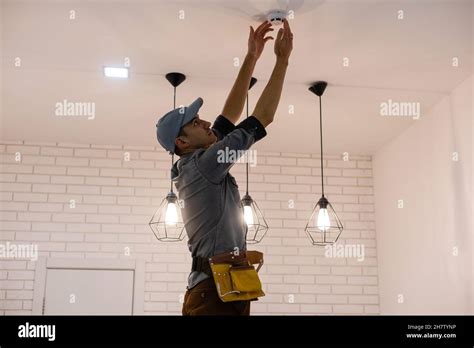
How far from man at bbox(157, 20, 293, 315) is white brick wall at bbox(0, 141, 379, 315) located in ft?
9.19

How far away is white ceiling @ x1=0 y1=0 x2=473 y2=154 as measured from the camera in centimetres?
301

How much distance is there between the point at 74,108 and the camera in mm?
4293

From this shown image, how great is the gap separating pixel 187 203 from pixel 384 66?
1936 millimetres

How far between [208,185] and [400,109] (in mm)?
2566

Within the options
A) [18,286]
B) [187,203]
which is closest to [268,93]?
[187,203]

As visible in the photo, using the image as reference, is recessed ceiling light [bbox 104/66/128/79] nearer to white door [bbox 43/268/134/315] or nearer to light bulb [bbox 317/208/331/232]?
light bulb [bbox 317/208/331/232]

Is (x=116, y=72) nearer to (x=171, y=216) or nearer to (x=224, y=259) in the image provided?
(x=171, y=216)

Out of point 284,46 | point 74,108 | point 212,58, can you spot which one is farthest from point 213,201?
point 74,108

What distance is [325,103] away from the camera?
4.20 m

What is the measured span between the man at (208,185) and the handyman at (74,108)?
2149 millimetres
